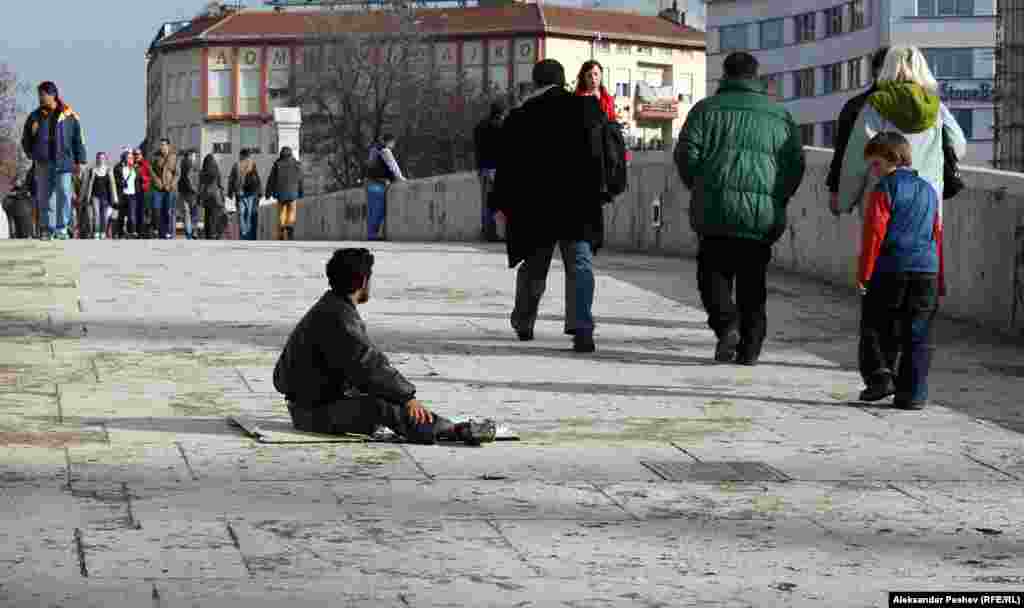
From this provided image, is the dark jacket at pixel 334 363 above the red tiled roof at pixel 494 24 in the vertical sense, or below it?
below

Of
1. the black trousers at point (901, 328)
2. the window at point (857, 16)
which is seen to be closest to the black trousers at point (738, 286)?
the black trousers at point (901, 328)

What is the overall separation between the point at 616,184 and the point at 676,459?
15.9 ft

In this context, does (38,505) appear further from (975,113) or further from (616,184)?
(975,113)

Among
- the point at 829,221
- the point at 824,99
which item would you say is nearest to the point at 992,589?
the point at 829,221

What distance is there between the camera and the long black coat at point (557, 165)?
1346 centimetres

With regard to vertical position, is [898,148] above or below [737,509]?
above

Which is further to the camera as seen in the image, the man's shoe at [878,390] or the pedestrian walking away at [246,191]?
the pedestrian walking away at [246,191]

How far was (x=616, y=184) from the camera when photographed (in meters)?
13.6

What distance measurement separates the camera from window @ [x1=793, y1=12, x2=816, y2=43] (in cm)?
12988

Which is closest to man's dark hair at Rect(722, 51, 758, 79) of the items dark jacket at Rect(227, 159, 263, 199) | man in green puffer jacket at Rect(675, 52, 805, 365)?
man in green puffer jacket at Rect(675, 52, 805, 365)

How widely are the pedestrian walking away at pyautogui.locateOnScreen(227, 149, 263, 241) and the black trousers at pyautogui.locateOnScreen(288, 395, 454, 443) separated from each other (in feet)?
97.4

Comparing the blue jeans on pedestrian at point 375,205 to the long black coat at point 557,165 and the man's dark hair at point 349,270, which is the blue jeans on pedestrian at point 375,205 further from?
the man's dark hair at point 349,270

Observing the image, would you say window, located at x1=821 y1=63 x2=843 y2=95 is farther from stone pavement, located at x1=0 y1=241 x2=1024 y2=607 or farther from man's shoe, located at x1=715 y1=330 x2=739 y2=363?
man's shoe, located at x1=715 y1=330 x2=739 y2=363

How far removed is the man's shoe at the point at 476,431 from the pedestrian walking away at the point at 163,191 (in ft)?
85.4
